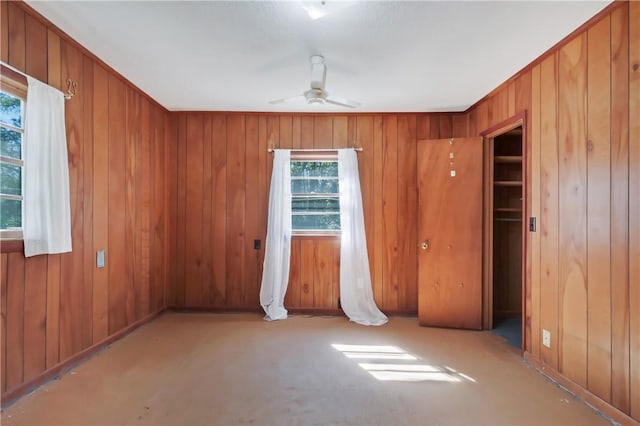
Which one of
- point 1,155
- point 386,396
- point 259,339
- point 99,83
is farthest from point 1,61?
point 386,396

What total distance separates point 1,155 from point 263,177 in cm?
216

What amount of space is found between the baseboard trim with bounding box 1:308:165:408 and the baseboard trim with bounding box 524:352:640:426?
345cm

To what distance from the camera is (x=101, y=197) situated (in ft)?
8.29

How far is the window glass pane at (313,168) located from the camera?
3.63 m

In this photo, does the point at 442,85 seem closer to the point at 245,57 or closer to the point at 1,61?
the point at 245,57

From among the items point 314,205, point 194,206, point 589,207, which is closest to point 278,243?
point 314,205

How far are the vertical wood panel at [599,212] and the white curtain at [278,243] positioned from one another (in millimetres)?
→ 2567

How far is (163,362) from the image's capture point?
235cm

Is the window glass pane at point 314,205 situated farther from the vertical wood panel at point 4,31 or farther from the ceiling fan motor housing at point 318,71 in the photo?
the vertical wood panel at point 4,31

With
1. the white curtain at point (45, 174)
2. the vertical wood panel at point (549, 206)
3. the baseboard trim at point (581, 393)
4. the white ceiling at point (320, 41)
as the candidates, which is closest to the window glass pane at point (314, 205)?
the white ceiling at point (320, 41)

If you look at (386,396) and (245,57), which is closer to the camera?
(386,396)

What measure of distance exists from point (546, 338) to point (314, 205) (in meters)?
2.45

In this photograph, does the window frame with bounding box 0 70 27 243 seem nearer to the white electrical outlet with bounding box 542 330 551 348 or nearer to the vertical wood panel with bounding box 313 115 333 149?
the vertical wood panel with bounding box 313 115 333 149

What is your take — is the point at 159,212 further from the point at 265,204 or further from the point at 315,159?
the point at 315,159
